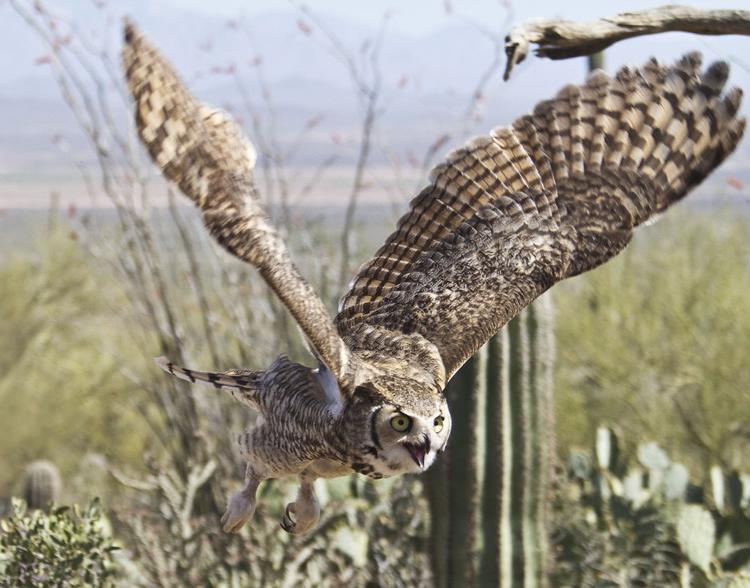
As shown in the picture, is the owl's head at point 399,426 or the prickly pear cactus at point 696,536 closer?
the owl's head at point 399,426

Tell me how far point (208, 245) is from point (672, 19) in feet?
16.0

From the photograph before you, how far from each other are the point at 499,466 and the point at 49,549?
166 centimetres

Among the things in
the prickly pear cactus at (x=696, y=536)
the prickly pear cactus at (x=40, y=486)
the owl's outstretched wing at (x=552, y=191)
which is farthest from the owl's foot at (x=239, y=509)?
the prickly pear cactus at (x=40, y=486)

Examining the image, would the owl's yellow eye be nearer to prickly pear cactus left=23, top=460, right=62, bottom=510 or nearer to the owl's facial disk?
the owl's facial disk

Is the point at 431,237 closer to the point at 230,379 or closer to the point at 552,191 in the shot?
the point at 552,191

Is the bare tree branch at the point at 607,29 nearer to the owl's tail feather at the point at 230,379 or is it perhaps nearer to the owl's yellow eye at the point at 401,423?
the owl's tail feather at the point at 230,379

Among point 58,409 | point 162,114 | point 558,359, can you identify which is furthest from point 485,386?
point 58,409

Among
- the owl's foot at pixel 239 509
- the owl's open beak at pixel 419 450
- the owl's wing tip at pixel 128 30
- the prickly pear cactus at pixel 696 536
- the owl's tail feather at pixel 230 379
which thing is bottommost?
the owl's open beak at pixel 419 450

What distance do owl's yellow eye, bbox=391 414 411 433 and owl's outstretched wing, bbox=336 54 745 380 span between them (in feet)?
2.95

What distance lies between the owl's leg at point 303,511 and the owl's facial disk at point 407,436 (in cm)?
39

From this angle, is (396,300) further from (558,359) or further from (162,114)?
(558,359)

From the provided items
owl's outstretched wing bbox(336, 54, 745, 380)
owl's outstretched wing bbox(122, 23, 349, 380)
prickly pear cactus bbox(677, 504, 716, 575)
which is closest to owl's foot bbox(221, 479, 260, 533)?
owl's outstretched wing bbox(122, 23, 349, 380)

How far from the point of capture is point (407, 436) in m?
2.16

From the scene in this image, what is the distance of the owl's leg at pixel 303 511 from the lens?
2580mm
